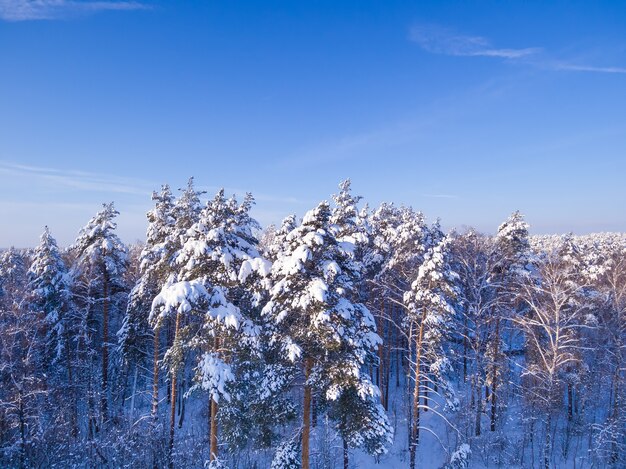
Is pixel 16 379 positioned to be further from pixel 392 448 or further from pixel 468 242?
pixel 468 242

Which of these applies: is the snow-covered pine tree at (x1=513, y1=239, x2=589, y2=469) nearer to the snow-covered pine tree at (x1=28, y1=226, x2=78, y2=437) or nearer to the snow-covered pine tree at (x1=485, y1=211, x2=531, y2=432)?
the snow-covered pine tree at (x1=485, y1=211, x2=531, y2=432)

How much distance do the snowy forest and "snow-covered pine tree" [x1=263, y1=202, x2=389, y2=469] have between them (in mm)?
64

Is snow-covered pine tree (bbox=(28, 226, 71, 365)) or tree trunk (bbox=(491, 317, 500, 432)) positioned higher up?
snow-covered pine tree (bbox=(28, 226, 71, 365))

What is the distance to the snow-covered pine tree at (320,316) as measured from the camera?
12.6 m

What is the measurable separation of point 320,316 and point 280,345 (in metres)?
2.35

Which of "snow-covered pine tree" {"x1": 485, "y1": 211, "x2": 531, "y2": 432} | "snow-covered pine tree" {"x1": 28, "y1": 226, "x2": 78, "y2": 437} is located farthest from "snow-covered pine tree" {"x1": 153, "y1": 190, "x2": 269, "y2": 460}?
"snow-covered pine tree" {"x1": 485, "y1": 211, "x2": 531, "y2": 432}

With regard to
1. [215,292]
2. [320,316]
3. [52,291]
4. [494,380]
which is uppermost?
[215,292]

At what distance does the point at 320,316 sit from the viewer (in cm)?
1243

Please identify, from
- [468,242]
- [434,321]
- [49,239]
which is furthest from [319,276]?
[468,242]

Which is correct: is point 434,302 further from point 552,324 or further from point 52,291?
point 52,291

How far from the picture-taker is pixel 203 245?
13320 millimetres

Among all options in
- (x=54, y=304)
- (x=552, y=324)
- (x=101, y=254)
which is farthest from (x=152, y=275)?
(x=552, y=324)

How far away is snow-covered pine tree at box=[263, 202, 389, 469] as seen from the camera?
1255 centimetres

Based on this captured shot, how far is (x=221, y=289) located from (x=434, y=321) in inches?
451
